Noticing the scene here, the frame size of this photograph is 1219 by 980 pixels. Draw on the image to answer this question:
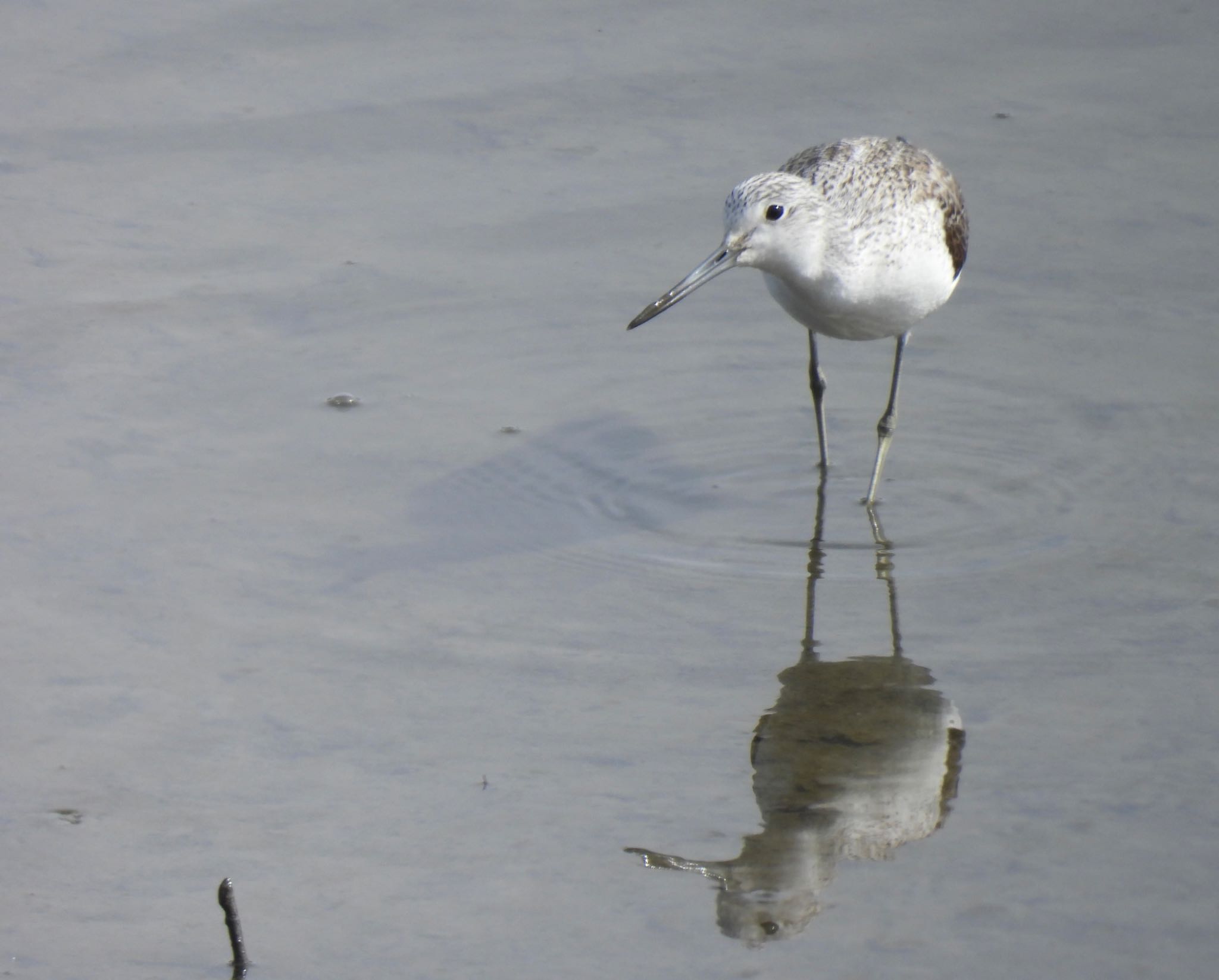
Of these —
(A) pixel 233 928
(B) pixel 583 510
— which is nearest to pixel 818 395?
(B) pixel 583 510

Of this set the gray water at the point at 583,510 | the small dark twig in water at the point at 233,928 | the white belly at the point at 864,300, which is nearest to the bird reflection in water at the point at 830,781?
the gray water at the point at 583,510

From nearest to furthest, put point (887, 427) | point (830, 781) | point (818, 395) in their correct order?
point (830, 781)
point (887, 427)
point (818, 395)

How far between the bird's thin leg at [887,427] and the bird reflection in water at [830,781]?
102 cm

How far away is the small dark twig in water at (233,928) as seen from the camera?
376 centimetres

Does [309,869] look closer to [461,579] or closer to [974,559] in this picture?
[461,579]

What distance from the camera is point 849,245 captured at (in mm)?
6273

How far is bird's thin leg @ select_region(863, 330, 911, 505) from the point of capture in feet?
21.7

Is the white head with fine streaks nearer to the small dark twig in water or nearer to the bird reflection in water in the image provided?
the bird reflection in water

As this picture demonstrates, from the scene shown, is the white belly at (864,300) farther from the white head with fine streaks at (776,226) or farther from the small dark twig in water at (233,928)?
the small dark twig in water at (233,928)

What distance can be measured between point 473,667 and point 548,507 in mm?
1167

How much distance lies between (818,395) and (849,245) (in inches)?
31.4

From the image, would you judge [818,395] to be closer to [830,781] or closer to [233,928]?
[830,781]

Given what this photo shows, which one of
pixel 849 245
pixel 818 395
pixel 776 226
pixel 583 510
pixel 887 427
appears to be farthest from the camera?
pixel 818 395

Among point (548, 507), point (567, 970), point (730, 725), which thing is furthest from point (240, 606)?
point (567, 970)
